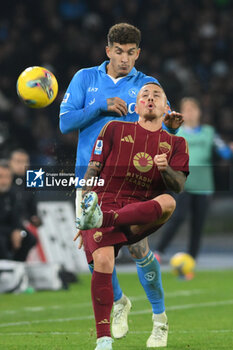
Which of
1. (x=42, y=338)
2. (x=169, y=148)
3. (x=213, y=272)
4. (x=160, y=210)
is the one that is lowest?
(x=213, y=272)

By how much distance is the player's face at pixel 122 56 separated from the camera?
20.9 feet

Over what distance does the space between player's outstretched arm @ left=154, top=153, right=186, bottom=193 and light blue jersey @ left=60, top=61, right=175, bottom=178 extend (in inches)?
35.4

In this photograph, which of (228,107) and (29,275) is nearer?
(29,275)

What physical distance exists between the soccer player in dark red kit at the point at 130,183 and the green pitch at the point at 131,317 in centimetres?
75

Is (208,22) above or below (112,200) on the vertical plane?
above

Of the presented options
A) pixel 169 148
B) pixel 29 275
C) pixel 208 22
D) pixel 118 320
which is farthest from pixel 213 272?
pixel 208 22

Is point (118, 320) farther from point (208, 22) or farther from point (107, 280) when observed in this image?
point (208, 22)

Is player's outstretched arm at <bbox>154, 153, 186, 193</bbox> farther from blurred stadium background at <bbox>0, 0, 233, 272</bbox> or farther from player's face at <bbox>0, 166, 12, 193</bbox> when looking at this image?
blurred stadium background at <bbox>0, 0, 233, 272</bbox>

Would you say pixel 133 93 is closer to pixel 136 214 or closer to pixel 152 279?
pixel 136 214

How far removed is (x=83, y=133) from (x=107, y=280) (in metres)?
1.40

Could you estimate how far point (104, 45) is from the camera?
65.4 ft

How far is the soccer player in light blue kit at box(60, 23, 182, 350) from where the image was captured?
625 centimetres

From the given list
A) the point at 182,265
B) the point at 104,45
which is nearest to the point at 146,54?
the point at 104,45

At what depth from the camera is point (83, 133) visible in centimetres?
655
